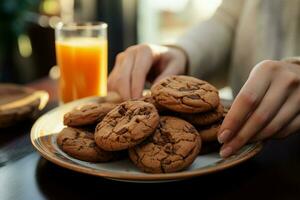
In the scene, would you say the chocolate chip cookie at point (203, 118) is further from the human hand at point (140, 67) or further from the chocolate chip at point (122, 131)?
the human hand at point (140, 67)

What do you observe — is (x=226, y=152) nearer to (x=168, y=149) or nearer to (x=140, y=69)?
(x=168, y=149)

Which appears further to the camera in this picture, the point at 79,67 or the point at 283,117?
the point at 79,67

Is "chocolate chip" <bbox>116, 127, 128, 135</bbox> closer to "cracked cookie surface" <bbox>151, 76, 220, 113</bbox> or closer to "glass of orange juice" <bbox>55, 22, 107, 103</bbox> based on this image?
"cracked cookie surface" <bbox>151, 76, 220, 113</bbox>

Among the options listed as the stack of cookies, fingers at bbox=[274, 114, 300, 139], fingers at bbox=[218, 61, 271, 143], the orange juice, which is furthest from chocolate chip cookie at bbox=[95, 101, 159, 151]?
the orange juice

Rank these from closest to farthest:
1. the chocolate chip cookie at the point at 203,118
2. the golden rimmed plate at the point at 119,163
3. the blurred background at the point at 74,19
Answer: the golden rimmed plate at the point at 119,163 → the chocolate chip cookie at the point at 203,118 → the blurred background at the point at 74,19

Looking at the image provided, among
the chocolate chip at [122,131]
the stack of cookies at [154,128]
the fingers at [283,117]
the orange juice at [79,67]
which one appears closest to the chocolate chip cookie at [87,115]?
the stack of cookies at [154,128]

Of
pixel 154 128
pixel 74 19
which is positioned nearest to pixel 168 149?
pixel 154 128
